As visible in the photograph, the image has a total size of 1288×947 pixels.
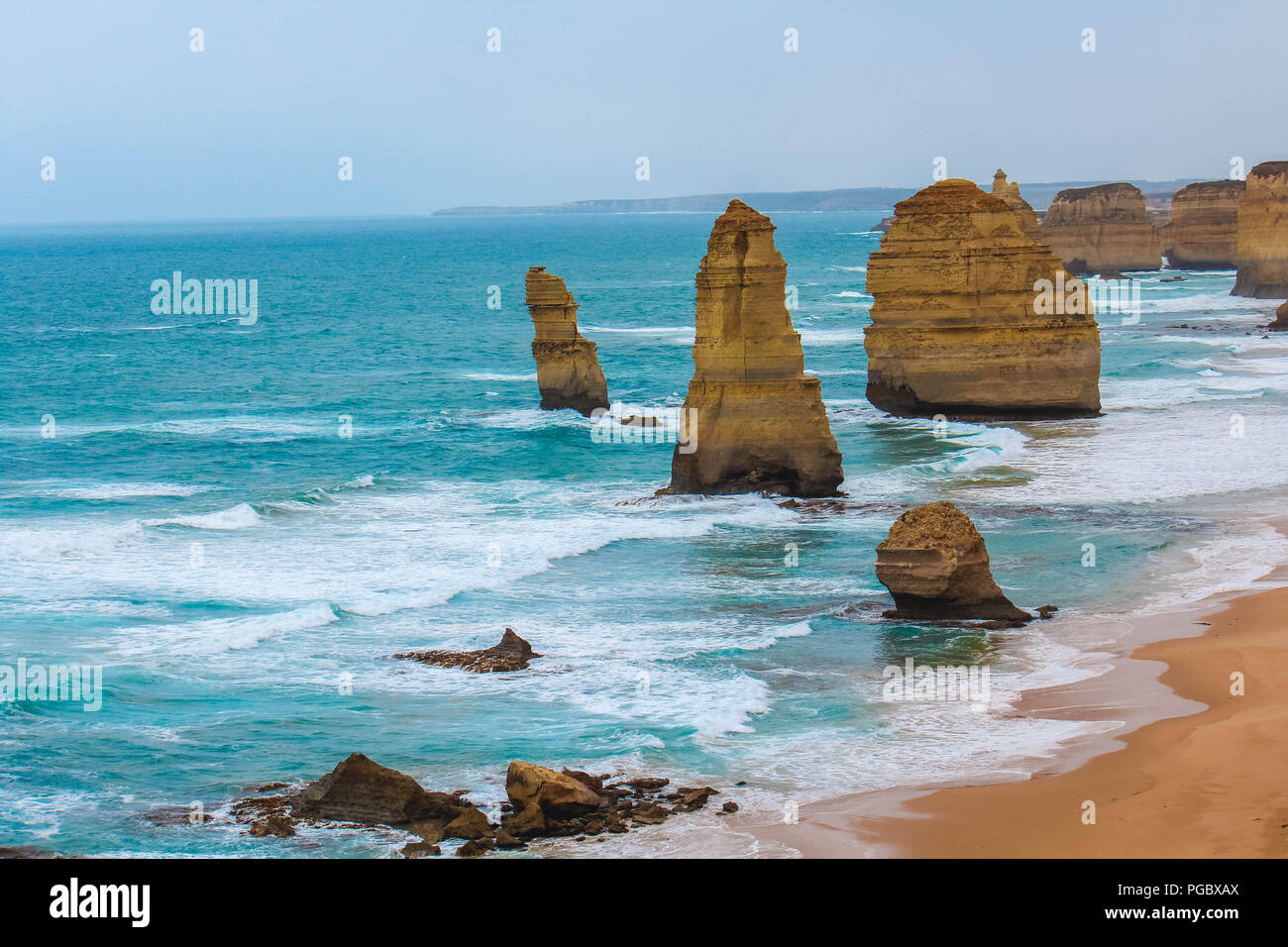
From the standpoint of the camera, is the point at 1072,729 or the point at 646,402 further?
the point at 646,402

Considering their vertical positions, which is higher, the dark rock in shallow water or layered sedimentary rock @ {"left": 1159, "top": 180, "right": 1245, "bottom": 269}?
layered sedimentary rock @ {"left": 1159, "top": 180, "right": 1245, "bottom": 269}

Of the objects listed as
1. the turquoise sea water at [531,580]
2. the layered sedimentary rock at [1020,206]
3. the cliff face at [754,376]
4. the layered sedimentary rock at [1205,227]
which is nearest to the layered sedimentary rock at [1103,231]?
the layered sedimentary rock at [1205,227]

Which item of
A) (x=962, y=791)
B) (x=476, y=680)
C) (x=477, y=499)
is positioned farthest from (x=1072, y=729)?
(x=477, y=499)

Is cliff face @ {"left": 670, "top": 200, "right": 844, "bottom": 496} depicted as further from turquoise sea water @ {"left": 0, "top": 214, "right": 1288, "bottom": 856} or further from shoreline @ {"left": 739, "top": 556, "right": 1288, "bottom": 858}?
shoreline @ {"left": 739, "top": 556, "right": 1288, "bottom": 858}

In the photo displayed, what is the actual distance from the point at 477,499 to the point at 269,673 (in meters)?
14.2

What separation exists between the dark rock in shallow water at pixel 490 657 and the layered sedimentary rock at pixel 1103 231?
83.4 m

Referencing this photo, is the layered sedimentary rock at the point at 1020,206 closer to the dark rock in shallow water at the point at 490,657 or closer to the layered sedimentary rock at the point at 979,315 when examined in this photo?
the layered sedimentary rock at the point at 979,315

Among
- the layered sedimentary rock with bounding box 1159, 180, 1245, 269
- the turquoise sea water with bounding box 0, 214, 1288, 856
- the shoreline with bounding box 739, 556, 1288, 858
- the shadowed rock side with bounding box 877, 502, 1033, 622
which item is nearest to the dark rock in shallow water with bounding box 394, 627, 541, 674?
the turquoise sea water with bounding box 0, 214, 1288, 856

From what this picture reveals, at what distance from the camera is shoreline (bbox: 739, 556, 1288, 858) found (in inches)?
547

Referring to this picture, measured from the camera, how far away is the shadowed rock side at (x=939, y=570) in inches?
854

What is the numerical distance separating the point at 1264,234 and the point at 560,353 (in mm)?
43683

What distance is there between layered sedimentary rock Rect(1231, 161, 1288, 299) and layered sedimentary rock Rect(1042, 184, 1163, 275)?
2162 centimetres

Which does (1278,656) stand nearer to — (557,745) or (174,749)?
(557,745)
